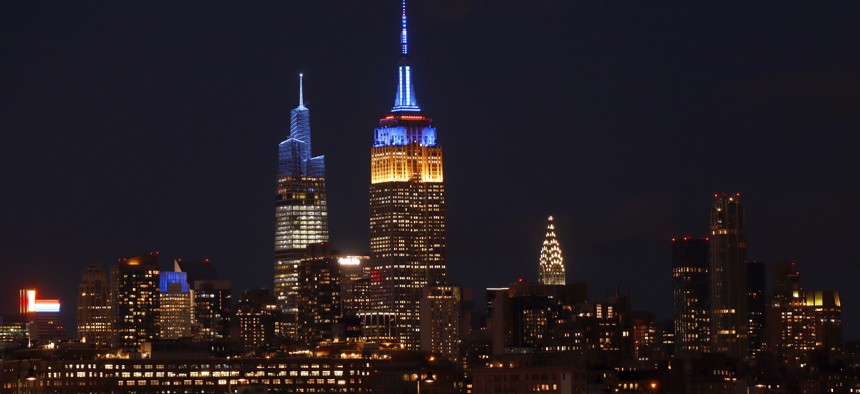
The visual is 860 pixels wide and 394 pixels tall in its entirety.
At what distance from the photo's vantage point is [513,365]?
199 meters

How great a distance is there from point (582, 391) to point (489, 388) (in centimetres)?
846

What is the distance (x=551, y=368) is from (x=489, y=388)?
6853 millimetres

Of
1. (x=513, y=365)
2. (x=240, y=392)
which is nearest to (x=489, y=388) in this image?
(x=513, y=365)

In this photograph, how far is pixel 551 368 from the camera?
635 ft

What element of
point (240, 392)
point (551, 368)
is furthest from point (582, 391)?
point (240, 392)

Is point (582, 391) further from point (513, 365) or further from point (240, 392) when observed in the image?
point (240, 392)

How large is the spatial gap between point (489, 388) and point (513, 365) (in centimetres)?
325

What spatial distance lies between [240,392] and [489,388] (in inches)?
923

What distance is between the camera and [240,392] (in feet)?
617

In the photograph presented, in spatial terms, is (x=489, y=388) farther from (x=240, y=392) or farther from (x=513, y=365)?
(x=240, y=392)

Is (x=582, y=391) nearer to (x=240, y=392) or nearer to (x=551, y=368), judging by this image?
(x=551, y=368)

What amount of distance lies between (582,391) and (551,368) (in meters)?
6.15

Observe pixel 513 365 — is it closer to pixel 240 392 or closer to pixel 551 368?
pixel 551 368
